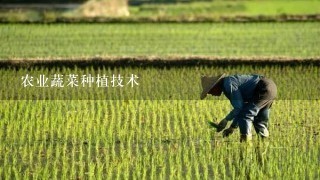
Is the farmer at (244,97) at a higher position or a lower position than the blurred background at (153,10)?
lower

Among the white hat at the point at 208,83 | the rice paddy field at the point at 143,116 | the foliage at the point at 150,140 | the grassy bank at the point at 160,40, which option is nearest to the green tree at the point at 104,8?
the grassy bank at the point at 160,40

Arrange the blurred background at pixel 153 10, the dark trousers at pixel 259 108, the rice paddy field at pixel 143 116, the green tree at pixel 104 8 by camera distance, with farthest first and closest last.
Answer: the green tree at pixel 104 8 → the blurred background at pixel 153 10 → the dark trousers at pixel 259 108 → the rice paddy field at pixel 143 116

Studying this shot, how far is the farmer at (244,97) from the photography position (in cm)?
758

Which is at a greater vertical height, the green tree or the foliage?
the green tree

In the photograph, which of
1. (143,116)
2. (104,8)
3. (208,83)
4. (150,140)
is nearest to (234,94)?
(208,83)

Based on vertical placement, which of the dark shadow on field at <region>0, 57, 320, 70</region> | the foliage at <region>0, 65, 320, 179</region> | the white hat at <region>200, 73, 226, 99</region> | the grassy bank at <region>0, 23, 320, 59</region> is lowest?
the foliage at <region>0, 65, 320, 179</region>

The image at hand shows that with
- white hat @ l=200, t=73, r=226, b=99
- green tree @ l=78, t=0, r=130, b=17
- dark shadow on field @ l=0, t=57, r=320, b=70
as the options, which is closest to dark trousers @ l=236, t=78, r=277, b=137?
white hat @ l=200, t=73, r=226, b=99

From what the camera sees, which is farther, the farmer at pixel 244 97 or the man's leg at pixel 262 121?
the man's leg at pixel 262 121

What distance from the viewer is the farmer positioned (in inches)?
299

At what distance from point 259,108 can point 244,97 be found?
29 cm

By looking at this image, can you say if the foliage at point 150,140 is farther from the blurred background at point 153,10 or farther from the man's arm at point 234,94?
the blurred background at point 153,10

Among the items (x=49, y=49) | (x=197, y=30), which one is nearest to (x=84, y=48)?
(x=49, y=49)

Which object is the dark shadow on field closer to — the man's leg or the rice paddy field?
the rice paddy field

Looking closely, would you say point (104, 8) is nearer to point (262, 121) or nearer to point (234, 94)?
point (262, 121)
